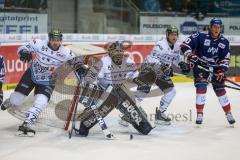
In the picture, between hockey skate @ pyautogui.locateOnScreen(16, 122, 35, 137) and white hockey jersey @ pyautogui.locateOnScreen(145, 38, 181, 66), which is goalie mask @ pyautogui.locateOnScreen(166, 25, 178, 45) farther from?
hockey skate @ pyautogui.locateOnScreen(16, 122, 35, 137)

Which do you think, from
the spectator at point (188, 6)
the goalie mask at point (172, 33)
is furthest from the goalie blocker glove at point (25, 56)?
the spectator at point (188, 6)

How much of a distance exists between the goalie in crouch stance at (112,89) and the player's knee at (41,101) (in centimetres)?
32

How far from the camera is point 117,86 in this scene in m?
5.27

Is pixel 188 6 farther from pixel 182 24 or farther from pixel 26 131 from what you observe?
pixel 26 131

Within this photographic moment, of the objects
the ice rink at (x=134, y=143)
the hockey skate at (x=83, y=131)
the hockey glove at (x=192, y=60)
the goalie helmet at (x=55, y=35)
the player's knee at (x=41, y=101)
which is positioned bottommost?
the ice rink at (x=134, y=143)

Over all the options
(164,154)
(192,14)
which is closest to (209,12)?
(192,14)

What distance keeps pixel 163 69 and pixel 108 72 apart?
0.82 meters

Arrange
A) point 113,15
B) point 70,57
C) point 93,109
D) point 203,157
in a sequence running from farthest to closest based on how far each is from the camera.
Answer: point 113,15, point 70,57, point 93,109, point 203,157

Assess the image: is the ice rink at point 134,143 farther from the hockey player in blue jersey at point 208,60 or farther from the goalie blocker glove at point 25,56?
the goalie blocker glove at point 25,56

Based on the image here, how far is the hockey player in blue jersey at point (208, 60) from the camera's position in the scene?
18.9ft

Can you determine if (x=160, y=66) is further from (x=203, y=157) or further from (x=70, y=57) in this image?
(x=203, y=157)

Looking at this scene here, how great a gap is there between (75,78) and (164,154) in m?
1.20

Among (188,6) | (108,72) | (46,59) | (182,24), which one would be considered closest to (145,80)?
(108,72)

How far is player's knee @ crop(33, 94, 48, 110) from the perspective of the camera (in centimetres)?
504
